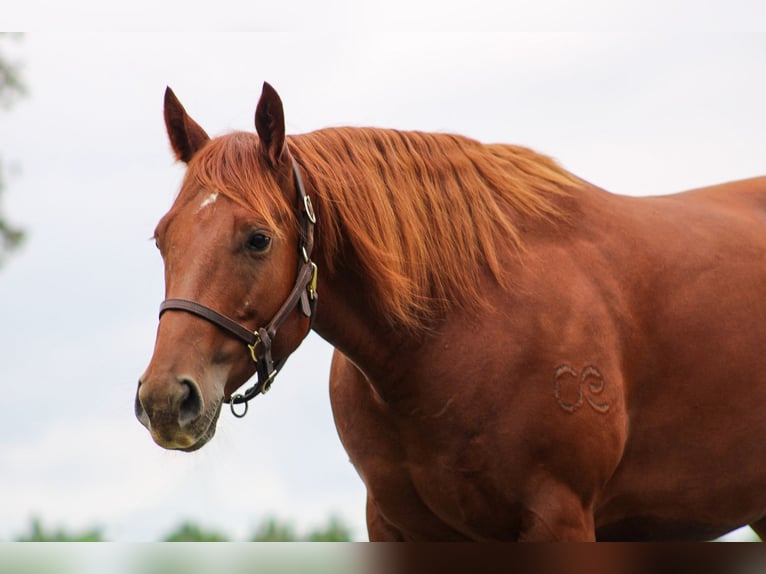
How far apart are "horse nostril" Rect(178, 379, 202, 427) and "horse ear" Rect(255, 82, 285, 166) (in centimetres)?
85

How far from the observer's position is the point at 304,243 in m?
3.74

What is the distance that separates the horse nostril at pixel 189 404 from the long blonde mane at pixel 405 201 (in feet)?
2.09

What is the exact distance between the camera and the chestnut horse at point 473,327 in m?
3.57

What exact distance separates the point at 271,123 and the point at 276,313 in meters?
0.65

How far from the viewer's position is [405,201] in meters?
4.06

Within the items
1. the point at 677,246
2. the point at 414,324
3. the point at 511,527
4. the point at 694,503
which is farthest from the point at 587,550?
the point at 677,246

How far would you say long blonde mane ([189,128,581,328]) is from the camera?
3.77 meters

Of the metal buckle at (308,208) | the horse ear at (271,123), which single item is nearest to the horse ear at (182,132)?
the horse ear at (271,123)

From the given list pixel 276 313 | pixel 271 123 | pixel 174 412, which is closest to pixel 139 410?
pixel 174 412

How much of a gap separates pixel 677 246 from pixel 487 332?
1.01 meters

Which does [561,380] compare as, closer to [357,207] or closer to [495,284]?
[495,284]

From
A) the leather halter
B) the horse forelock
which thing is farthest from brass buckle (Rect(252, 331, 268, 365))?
the horse forelock

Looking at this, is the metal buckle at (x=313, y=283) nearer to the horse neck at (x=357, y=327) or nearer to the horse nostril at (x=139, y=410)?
the horse neck at (x=357, y=327)

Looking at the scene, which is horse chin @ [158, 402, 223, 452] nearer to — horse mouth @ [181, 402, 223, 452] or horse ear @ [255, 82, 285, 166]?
horse mouth @ [181, 402, 223, 452]
